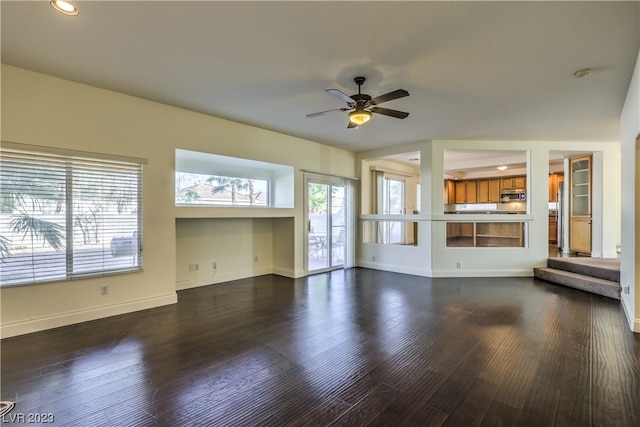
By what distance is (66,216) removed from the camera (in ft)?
10.9

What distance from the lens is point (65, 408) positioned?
75.8 inches

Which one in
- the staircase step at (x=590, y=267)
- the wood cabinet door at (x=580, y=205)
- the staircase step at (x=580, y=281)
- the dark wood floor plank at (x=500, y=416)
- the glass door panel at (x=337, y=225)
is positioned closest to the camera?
the dark wood floor plank at (x=500, y=416)

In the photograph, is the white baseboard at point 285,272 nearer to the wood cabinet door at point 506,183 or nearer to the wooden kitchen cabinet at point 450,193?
the wooden kitchen cabinet at point 450,193

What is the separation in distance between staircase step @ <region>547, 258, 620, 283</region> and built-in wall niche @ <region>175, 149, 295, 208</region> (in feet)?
16.8

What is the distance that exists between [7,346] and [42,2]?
2.98m

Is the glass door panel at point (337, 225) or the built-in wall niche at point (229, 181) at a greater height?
the built-in wall niche at point (229, 181)

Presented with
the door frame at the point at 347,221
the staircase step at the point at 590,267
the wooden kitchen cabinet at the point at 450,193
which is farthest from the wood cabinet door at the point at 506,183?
the door frame at the point at 347,221

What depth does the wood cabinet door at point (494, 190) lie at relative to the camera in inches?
366

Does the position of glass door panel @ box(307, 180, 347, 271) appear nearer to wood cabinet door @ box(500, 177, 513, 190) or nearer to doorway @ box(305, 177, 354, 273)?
doorway @ box(305, 177, 354, 273)

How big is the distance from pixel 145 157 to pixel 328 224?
12.2 feet

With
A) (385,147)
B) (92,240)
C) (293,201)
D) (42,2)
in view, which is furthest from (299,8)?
(385,147)

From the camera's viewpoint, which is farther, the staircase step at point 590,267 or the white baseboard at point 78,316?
the staircase step at point 590,267

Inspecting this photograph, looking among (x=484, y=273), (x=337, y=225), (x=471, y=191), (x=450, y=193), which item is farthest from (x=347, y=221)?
(x=471, y=191)

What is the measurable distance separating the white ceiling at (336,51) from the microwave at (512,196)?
4992 mm
